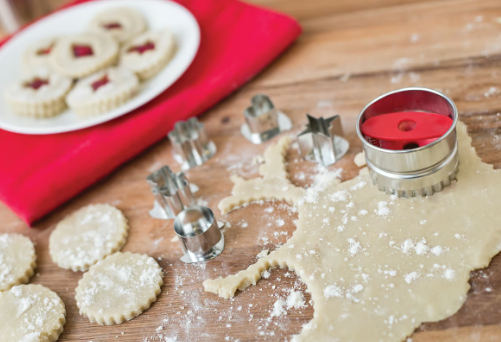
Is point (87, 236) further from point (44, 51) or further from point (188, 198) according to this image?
point (44, 51)

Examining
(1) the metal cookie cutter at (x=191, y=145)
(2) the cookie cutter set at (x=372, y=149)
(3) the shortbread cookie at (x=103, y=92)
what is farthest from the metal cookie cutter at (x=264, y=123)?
(3) the shortbread cookie at (x=103, y=92)

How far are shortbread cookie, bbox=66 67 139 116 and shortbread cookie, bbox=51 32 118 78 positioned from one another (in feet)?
0.20

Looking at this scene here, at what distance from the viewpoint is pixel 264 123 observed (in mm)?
1229

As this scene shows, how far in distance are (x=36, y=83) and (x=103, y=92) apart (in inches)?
10.2

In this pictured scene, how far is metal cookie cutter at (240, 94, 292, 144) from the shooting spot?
122 centimetres

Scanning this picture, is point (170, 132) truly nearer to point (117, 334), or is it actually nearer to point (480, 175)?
point (117, 334)

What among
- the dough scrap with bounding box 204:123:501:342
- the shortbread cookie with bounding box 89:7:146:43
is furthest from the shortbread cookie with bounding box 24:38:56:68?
the dough scrap with bounding box 204:123:501:342

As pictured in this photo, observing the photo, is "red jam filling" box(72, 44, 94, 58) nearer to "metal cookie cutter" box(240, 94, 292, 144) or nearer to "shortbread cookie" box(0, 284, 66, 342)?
"metal cookie cutter" box(240, 94, 292, 144)

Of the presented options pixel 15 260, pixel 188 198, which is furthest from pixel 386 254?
pixel 15 260

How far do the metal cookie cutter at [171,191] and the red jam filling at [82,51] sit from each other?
21.1 inches

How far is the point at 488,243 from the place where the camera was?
0.85 metres

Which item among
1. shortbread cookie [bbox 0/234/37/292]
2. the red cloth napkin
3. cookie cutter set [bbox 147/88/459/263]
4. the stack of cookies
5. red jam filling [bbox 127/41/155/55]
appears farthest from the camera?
red jam filling [bbox 127/41/155/55]

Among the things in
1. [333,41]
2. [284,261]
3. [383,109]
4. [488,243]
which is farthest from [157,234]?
[333,41]

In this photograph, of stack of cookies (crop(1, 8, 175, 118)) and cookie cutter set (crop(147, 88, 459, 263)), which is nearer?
cookie cutter set (crop(147, 88, 459, 263))
